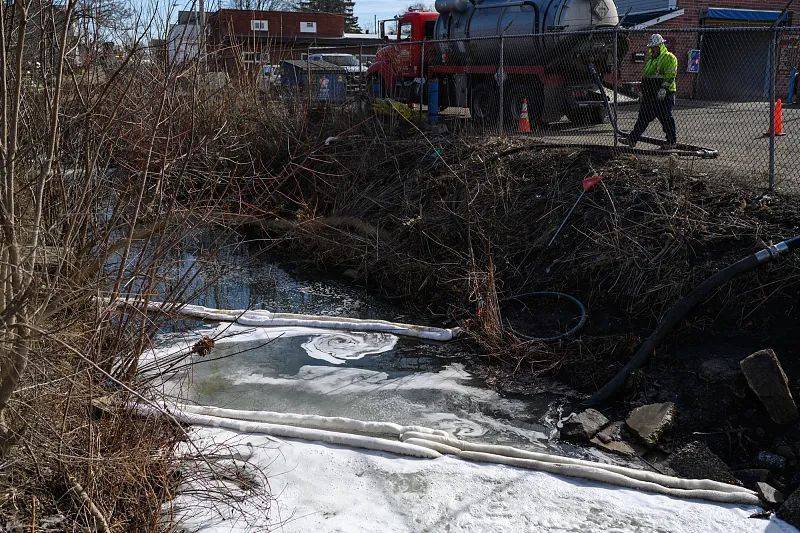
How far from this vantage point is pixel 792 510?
14.6ft

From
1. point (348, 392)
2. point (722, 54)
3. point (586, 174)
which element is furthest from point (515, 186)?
point (722, 54)

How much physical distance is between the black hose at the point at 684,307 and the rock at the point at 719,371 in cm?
46

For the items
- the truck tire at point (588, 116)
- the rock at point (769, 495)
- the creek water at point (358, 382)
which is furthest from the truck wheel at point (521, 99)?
the rock at point (769, 495)

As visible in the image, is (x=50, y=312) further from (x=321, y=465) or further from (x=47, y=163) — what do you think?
(x=321, y=465)

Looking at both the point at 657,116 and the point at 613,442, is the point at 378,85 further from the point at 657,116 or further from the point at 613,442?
the point at 613,442

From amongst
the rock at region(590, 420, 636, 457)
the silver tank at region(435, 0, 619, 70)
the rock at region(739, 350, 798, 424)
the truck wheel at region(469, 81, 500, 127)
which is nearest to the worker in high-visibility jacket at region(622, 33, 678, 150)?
the silver tank at region(435, 0, 619, 70)

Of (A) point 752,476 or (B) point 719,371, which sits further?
(B) point 719,371

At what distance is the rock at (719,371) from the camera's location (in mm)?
6309

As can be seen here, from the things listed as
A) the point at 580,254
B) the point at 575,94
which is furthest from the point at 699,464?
the point at 575,94

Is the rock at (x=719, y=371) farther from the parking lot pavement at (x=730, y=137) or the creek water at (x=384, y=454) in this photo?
the parking lot pavement at (x=730, y=137)

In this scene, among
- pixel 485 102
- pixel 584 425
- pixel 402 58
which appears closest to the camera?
pixel 584 425

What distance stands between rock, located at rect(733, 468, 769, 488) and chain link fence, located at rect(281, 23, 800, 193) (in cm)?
415

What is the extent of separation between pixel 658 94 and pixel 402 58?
8.52m

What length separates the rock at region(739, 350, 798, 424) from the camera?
5645mm
